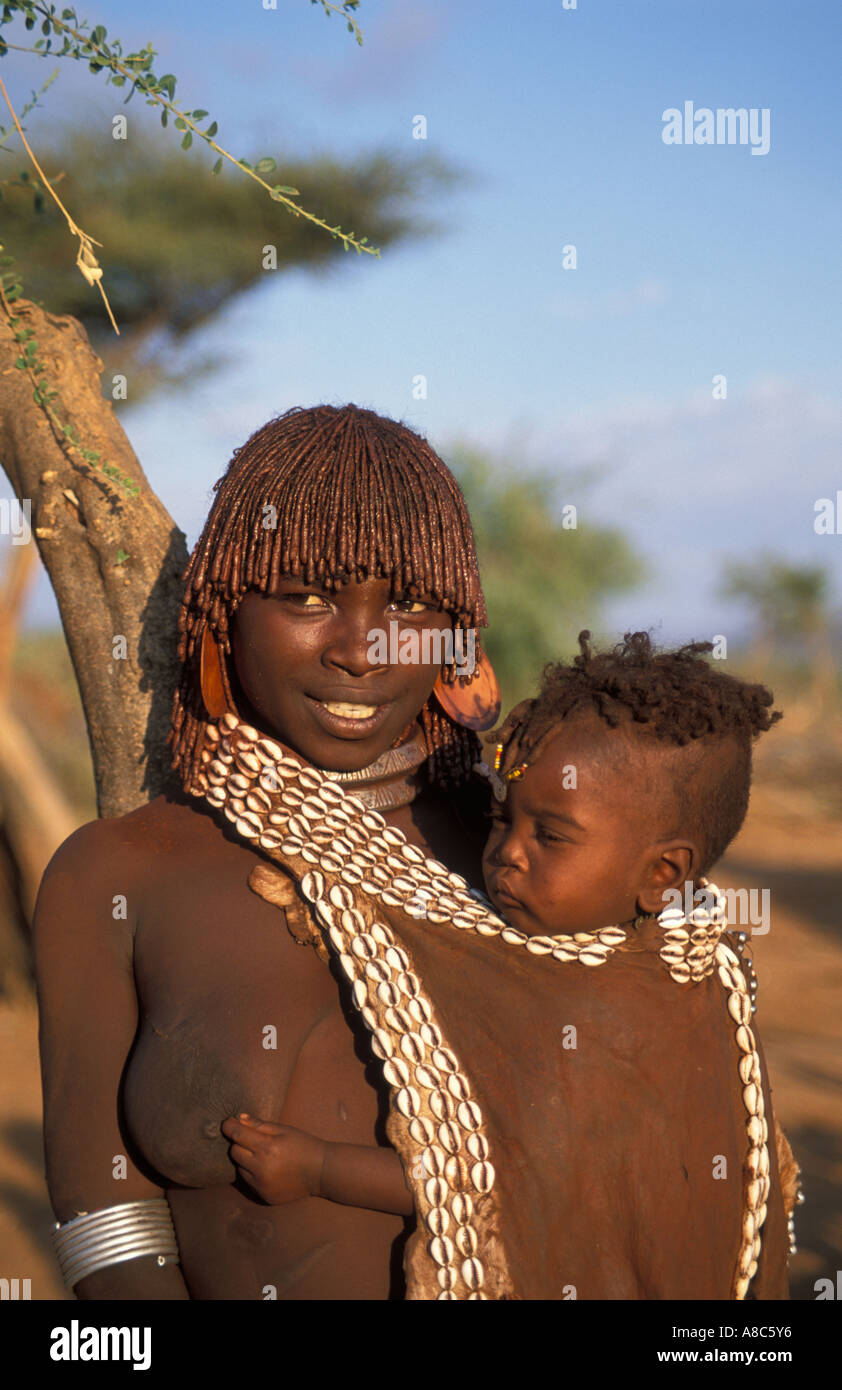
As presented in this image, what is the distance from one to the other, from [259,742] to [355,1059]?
1.74ft

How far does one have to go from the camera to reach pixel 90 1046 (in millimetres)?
2080

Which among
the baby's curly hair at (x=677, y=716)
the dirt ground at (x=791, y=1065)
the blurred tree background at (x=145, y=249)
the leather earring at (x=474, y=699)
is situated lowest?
the dirt ground at (x=791, y=1065)

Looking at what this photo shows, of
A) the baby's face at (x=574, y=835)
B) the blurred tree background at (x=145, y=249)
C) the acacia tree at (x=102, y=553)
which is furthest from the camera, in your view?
the blurred tree background at (x=145, y=249)

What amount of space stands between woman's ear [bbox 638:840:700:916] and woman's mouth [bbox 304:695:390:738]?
0.51 m

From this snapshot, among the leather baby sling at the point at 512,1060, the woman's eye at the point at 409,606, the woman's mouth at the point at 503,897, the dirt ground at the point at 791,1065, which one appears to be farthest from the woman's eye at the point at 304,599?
the dirt ground at the point at 791,1065

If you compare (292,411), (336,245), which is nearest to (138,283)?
(336,245)

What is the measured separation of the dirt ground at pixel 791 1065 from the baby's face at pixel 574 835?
11.5ft

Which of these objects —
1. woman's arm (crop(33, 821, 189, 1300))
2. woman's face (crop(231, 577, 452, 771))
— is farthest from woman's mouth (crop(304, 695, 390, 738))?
woman's arm (crop(33, 821, 189, 1300))

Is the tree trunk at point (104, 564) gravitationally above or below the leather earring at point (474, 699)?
above

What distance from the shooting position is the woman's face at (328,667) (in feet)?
6.78

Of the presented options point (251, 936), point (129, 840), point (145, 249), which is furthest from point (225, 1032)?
point (145, 249)

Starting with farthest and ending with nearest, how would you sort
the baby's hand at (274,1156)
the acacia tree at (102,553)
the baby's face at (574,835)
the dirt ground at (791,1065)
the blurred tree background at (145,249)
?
the blurred tree background at (145,249) < the dirt ground at (791,1065) < the acacia tree at (102,553) < the baby's face at (574,835) < the baby's hand at (274,1156)

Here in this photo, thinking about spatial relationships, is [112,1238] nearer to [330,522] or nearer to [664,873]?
[664,873]

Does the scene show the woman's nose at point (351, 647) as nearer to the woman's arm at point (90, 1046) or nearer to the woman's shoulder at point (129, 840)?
the woman's shoulder at point (129, 840)
